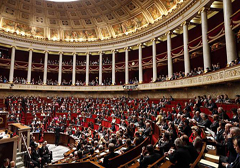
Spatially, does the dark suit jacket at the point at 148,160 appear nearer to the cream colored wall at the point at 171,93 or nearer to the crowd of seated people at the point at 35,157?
the crowd of seated people at the point at 35,157

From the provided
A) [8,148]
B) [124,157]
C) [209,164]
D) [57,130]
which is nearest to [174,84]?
[57,130]

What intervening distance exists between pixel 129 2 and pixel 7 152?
20.7 metres

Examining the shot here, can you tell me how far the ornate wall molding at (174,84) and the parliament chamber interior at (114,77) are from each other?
0.07 metres

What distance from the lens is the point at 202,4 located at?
12.8m

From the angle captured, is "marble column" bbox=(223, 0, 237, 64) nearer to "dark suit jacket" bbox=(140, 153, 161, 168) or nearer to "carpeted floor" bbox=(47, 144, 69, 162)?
"dark suit jacket" bbox=(140, 153, 161, 168)

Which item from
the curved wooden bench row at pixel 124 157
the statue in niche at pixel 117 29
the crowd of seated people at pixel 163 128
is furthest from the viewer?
the statue in niche at pixel 117 29

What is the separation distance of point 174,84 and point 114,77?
1052 centimetres

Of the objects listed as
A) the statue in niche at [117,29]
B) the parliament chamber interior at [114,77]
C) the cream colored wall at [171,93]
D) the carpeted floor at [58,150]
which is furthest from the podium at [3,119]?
the statue in niche at [117,29]

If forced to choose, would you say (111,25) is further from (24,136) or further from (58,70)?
(24,136)

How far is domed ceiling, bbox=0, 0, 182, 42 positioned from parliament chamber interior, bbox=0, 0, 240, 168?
0.44 feet

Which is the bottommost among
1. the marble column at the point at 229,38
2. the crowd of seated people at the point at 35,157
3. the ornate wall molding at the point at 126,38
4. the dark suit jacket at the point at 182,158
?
the crowd of seated people at the point at 35,157

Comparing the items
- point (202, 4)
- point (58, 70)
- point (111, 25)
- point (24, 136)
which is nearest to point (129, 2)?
point (111, 25)

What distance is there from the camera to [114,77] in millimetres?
23641

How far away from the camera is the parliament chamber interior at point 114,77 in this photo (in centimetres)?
706
